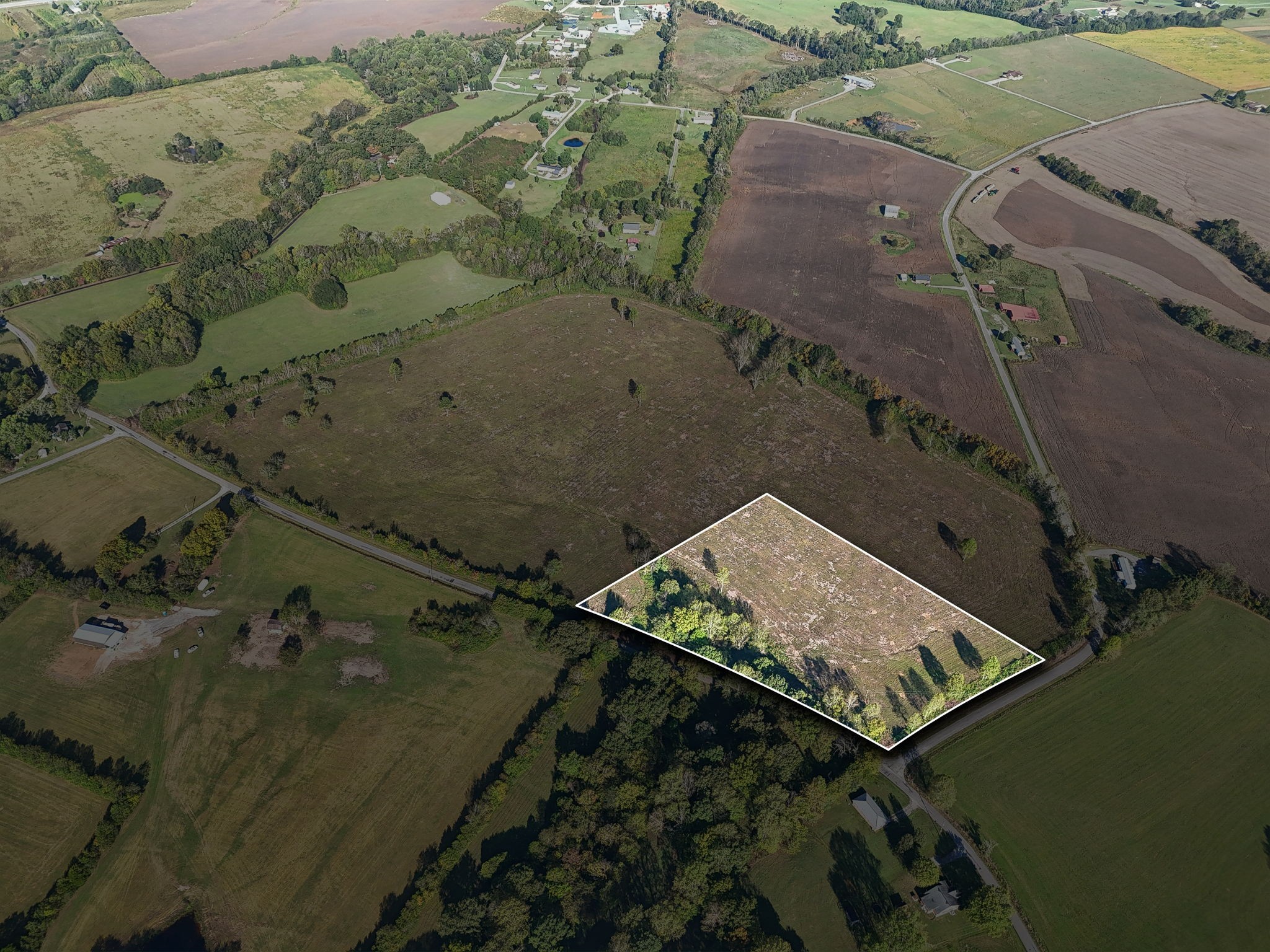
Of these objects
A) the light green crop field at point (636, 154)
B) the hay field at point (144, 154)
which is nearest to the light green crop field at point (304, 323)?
the hay field at point (144, 154)

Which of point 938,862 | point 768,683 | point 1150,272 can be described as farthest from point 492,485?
point 1150,272

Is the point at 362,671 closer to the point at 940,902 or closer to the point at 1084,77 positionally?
the point at 940,902

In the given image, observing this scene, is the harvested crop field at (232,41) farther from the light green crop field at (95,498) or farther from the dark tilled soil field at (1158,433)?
the dark tilled soil field at (1158,433)

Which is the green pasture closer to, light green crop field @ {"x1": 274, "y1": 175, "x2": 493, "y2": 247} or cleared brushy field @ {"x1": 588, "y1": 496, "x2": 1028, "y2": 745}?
light green crop field @ {"x1": 274, "y1": 175, "x2": 493, "y2": 247}

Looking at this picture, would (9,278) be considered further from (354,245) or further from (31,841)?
(31,841)

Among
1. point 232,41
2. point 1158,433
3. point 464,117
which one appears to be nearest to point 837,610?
point 1158,433

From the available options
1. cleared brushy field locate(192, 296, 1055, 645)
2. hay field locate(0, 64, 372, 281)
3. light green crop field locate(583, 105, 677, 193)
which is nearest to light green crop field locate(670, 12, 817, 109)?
light green crop field locate(583, 105, 677, 193)

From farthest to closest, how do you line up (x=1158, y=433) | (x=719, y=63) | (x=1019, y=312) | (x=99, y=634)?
(x=719, y=63) < (x=1019, y=312) < (x=1158, y=433) < (x=99, y=634)
